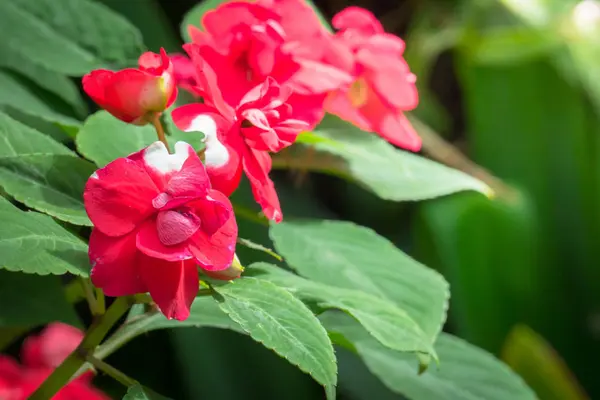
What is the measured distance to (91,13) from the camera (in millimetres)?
615

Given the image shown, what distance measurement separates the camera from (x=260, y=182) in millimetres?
422

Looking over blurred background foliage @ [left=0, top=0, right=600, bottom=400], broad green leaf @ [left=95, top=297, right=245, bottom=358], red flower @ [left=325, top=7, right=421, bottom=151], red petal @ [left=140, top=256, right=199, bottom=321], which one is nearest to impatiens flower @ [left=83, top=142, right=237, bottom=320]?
red petal @ [left=140, top=256, right=199, bottom=321]

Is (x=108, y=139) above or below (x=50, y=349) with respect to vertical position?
above

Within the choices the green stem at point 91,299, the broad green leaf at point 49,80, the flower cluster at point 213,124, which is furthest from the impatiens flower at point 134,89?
the broad green leaf at point 49,80

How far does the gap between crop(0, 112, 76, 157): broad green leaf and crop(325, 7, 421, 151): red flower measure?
0.69ft

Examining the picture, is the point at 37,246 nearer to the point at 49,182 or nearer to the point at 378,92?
the point at 49,182

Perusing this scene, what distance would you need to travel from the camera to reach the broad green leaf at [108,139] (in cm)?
46

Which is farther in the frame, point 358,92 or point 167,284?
point 358,92

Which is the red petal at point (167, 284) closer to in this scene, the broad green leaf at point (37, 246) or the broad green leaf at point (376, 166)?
the broad green leaf at point (37, 246)

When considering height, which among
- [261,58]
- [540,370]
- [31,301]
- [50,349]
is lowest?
[540,370]

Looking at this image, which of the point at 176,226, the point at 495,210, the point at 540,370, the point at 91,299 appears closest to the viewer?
the point at 176,226

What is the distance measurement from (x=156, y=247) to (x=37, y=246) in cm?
6

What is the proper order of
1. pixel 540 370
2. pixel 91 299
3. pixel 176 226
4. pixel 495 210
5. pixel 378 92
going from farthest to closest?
1. pixel 495 210
2. pixel 540 370
3. pixel 378 92
4. pixel 91 299
5. pixel 176 226

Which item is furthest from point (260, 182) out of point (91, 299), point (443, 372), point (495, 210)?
point (495, 210)
